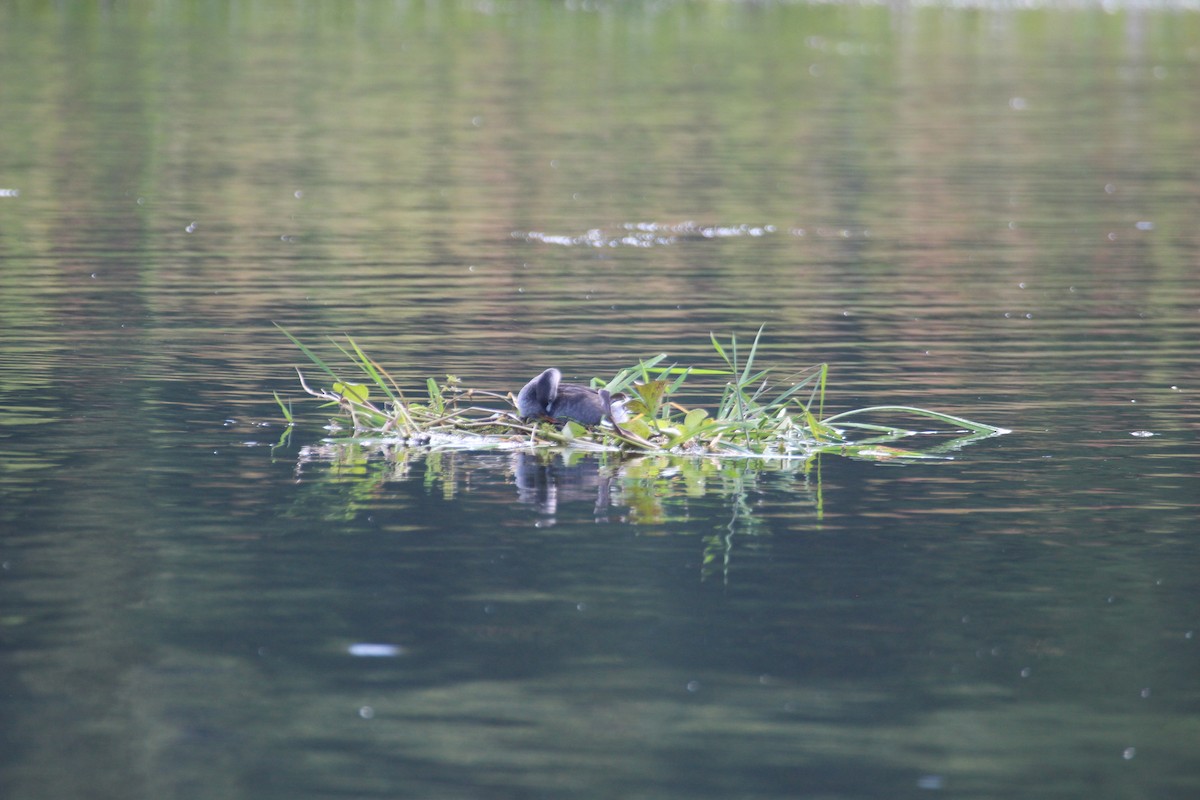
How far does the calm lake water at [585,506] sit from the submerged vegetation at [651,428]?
247mm

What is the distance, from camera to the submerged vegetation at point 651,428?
36.8 ft

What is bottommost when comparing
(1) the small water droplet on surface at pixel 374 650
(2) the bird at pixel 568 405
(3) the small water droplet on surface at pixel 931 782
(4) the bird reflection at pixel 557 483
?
(3) the small water droplet on surface at pixel 931 782

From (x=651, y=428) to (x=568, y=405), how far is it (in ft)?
1.58

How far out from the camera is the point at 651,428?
11.3 m

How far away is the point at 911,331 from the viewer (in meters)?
16.1

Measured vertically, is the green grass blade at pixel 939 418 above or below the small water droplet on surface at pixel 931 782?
above

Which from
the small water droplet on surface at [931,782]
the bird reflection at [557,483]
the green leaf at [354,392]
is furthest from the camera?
the green leaf at [354,392]

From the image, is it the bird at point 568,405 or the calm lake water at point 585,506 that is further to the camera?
the bird at point 568,405

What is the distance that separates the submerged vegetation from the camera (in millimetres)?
11203

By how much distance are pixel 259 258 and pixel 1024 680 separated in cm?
1441

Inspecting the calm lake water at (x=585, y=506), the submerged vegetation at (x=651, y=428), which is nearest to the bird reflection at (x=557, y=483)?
the calm lake water at (x=585, y=506)

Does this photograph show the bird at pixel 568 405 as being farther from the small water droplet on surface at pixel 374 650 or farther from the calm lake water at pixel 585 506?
the small water droplet on surface at pixel 374 650

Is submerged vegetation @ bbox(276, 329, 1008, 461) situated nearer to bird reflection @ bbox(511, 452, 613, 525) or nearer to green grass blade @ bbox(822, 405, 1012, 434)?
green grass blade @ bbox(822, 405, 1012, 434)

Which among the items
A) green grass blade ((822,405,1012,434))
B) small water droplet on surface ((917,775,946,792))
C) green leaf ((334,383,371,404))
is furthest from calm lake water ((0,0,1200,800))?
green leaf ((334,383,371,404))
